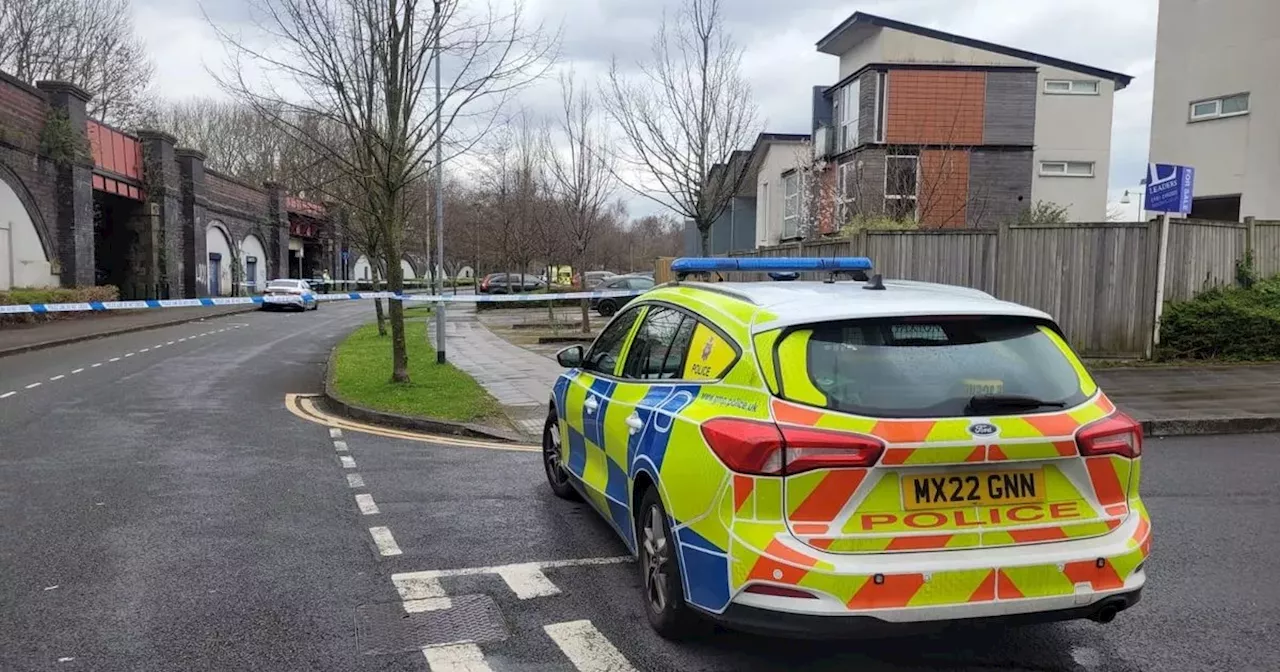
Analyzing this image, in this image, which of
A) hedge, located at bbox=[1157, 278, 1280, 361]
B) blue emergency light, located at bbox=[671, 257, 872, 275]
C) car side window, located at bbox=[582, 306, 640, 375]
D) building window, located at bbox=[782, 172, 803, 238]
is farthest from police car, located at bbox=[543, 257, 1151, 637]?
building window, located at bbox=[782, 172, 803, 238]

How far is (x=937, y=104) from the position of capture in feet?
91.3

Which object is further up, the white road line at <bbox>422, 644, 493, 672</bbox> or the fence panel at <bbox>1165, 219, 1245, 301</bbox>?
the fence panel at <bbox>1165, 219, 1245, 301</bbox>

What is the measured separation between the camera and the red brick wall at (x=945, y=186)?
86.2 ft

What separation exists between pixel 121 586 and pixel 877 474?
3768 millimetres

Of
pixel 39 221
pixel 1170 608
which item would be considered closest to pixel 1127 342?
pixel 1170 608

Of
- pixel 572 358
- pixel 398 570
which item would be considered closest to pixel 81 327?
pixel 572 358

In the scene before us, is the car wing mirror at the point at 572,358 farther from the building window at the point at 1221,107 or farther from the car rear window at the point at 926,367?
the building window at the point at 1221,107

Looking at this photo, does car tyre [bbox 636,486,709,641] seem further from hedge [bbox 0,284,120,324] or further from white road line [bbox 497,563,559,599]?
hedge [bbox 0,284,120,324]

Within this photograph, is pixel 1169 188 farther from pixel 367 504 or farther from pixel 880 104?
pixel 880 104

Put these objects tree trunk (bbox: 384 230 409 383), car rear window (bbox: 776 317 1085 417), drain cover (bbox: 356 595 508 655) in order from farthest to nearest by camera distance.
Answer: tree trunk (bbox: 384 230 409 383) → drain cover (bbox: 356 595 508 655) → car rear window (bbox: 776 317 1085 417)

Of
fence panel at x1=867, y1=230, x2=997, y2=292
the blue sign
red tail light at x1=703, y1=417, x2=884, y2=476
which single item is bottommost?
red tail light at x1=703, y1=417, x2=884, y2=476

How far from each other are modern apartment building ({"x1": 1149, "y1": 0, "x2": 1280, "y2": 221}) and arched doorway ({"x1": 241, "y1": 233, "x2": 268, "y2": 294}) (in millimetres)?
41373

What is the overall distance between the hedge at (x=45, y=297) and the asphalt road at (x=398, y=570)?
17871mm

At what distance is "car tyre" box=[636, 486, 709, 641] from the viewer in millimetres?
3701
